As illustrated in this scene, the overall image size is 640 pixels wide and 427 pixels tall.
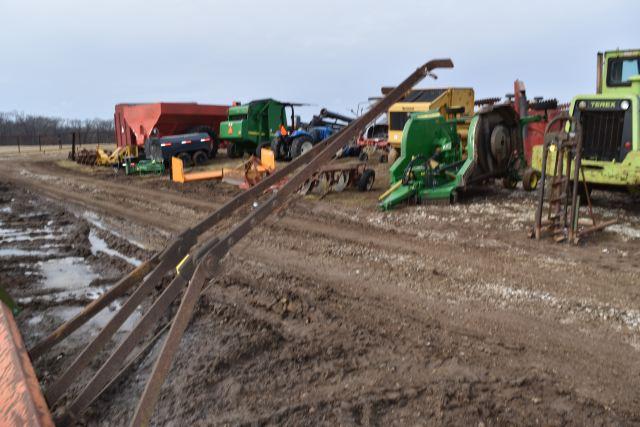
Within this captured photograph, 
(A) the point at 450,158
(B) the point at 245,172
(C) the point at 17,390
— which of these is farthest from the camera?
(B) the point at 245,172

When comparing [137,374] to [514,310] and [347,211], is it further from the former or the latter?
[347,211]

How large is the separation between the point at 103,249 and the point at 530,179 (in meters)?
7.39

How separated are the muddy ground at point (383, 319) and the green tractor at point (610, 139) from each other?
710mm

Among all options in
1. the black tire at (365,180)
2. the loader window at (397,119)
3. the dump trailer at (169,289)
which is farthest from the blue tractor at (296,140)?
the dump trailer at (169,289)

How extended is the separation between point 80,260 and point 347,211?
4.43 metres

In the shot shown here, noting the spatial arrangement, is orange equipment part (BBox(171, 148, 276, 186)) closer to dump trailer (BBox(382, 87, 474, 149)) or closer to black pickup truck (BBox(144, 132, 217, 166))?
dump trailer (BBox(382, 87, 474, 149))

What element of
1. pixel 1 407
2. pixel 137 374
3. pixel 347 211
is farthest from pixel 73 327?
pixel 347 211

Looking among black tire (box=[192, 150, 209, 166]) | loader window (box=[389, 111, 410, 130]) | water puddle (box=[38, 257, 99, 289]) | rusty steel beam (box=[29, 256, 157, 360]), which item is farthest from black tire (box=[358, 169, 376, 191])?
black tire (box=[192, 150, 209, 166])

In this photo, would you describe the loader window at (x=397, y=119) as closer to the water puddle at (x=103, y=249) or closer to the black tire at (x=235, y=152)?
the black tire at (x=235, y=152)

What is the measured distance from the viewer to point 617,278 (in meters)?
5.61

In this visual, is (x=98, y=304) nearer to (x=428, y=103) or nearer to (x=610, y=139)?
(x=610, y=139)

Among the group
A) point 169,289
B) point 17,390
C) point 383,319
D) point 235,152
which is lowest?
point 383,319

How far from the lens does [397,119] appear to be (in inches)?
634

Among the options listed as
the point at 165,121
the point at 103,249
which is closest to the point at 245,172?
the point at 103,249
